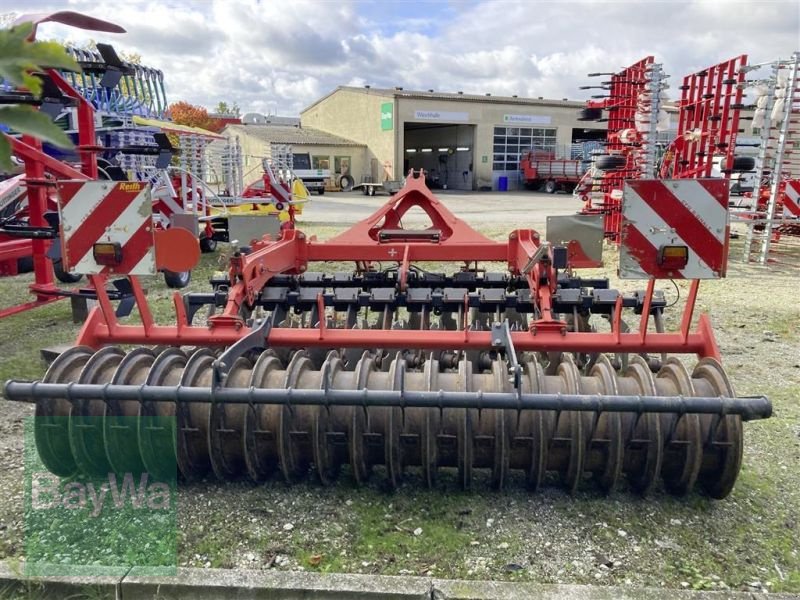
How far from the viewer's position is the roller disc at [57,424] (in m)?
2.72

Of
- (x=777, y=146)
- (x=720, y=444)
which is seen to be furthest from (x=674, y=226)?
(x=777, y=146)

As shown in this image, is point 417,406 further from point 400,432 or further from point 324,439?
point 324,439

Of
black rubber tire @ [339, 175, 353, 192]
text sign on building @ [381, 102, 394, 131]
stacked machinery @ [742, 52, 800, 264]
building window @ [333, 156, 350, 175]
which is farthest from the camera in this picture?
building window @ [333, 156, 350, 175]

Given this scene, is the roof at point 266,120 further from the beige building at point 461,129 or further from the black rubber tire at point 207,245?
the black rubber tire at point 207,245

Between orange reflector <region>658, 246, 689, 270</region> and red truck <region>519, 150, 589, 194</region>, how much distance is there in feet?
99.8

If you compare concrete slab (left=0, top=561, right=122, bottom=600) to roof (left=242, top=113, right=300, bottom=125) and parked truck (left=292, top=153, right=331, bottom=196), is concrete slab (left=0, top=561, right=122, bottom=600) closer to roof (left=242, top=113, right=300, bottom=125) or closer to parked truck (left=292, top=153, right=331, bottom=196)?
parked truck (left=292, top=153, right=331, bottom=196)

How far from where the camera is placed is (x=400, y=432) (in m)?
2.69

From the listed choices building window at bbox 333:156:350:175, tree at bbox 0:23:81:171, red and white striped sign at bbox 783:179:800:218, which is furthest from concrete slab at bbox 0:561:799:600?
building window at bbox 333:156:350:175

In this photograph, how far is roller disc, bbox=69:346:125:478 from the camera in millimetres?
2715

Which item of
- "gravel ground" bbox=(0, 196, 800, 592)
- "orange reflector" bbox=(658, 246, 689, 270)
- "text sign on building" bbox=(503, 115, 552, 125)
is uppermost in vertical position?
"text sign on building" bbox=(503, 115, 552, 125)

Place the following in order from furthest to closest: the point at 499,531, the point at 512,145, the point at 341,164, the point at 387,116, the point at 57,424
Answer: the point at 512,145, the point at 341,164, the point at 387,116, the point at 57,424, the point at 499,531

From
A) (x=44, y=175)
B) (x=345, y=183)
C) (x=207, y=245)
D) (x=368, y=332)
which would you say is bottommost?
(x=345, y=183)

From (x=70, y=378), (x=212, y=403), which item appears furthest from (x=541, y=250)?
(x=70, y=378)

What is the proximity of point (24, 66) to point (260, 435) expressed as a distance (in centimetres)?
201
